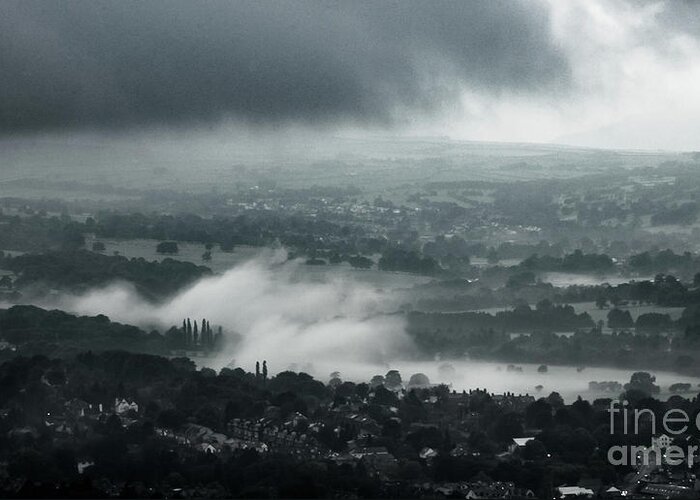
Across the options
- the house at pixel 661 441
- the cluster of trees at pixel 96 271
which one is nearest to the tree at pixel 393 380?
the house at pixel 661 441

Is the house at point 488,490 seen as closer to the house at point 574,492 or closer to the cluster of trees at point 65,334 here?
the house at point 574,492

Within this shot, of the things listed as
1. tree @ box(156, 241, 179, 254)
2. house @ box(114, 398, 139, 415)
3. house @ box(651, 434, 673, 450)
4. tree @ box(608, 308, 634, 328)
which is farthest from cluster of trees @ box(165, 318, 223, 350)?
house @ box(651, 434, 673, 450)

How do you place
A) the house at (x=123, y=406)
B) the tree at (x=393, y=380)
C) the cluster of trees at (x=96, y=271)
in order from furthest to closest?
the cluster of trees at (x=96, y=271) → the tree at (x=393, y=380) → the house at (x=123, y=406)

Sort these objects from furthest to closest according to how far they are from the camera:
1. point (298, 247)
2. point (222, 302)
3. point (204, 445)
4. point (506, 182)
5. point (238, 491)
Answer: point (506, 182) → point (298, 247) → point (222, 302) → point (204, 445) → point (238, 491)

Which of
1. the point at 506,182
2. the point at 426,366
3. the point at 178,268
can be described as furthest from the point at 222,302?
the point at 506,182

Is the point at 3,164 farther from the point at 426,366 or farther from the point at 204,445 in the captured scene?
the point at 204,445

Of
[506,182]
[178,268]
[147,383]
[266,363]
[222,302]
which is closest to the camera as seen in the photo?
[147,383]

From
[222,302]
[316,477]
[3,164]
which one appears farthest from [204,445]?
[3,164]

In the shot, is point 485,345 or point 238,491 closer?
point 238,491

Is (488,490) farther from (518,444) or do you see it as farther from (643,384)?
(643,384)

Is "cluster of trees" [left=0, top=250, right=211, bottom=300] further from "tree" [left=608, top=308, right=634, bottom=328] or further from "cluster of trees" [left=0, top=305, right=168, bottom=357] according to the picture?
"tree" [left=608, top=308, right=634, bottom=328]

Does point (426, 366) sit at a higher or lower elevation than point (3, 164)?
lower
